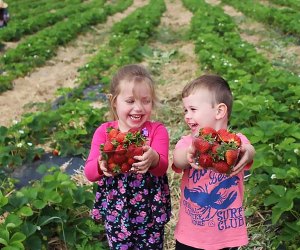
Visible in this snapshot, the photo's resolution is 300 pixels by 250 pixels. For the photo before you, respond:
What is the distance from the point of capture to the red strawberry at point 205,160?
7.76ft

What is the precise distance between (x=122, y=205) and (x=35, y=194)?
1052 millimetres

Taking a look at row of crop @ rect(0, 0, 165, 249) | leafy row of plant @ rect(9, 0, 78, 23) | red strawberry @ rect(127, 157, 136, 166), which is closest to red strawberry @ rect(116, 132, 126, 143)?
red strawberry @ rect(127, 157, 136, 166)

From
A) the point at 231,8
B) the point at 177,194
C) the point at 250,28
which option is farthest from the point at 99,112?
the point at 231,8

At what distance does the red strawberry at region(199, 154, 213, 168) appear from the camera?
7.76 ft

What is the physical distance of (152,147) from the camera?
283 centimetres

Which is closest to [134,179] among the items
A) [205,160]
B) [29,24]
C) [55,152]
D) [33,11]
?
[205,160]

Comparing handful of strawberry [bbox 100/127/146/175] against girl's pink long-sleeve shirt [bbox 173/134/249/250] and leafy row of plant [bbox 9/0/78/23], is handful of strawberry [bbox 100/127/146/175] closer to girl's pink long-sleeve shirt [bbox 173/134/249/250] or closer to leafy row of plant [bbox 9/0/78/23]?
girl's pink long-sleeve shirt [bbox 173/134/249/250]

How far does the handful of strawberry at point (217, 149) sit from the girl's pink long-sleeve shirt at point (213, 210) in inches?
13.1

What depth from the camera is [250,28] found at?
48.6ft

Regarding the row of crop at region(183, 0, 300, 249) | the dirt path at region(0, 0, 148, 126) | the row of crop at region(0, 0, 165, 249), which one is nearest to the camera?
the row of crop at region(0, 0, 165, 249)

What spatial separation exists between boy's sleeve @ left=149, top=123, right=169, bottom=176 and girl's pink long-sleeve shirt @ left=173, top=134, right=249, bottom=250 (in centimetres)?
12

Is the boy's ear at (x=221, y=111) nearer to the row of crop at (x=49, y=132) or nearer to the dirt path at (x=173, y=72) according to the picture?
the dirt path at (x=173, y=72)

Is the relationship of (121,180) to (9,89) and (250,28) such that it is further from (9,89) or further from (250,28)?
(250,28)

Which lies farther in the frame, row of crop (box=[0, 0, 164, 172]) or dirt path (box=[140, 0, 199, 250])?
row of crop (box=[0, 0, 164, 172])
